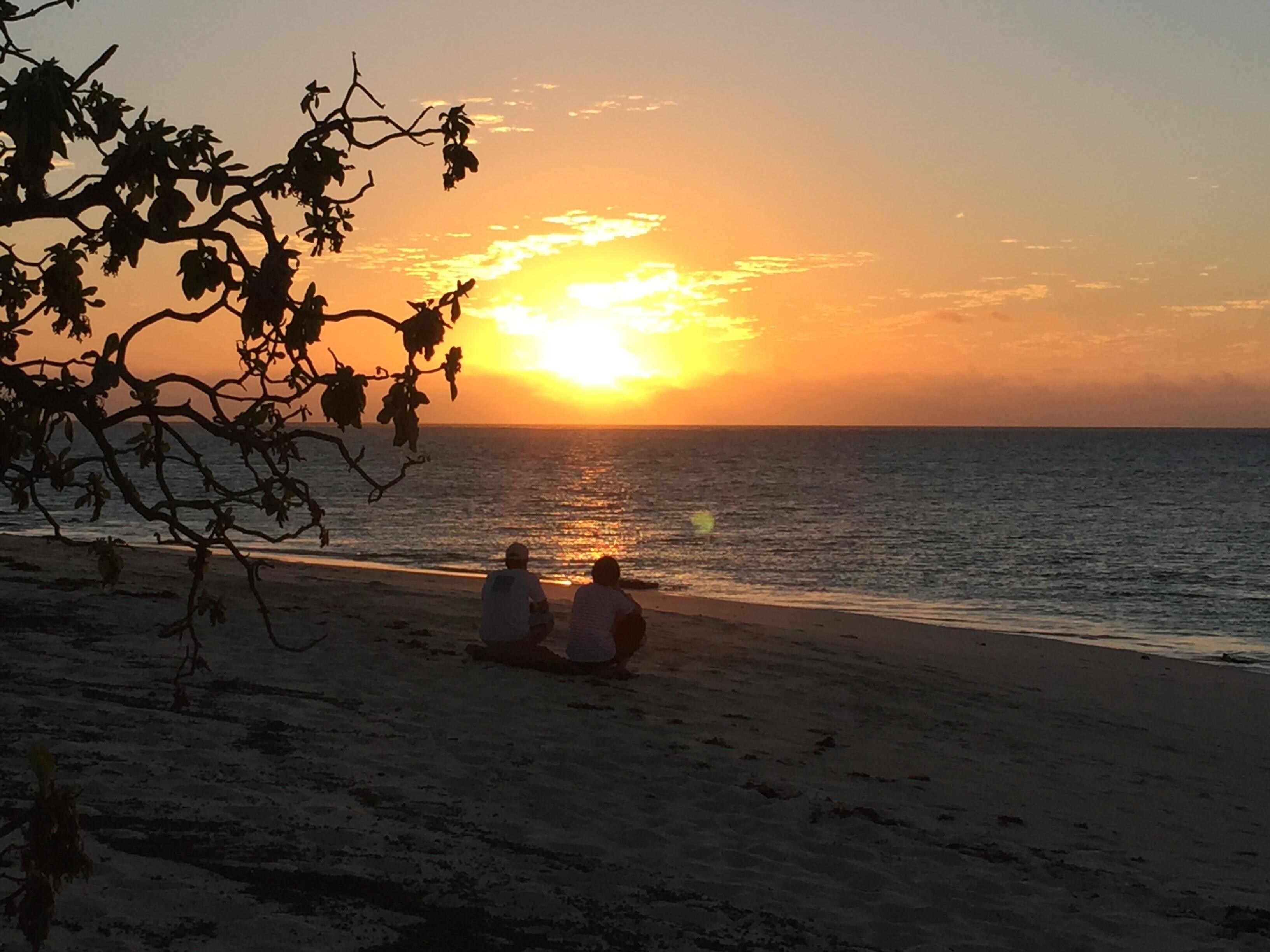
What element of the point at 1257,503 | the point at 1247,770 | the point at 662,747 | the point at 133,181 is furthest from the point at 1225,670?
the point at 1257,503

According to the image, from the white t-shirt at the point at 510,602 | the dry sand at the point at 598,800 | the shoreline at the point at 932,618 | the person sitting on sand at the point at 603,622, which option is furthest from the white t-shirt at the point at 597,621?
the shoreline at the point at 932,618

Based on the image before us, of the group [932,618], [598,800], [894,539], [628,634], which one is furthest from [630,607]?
[894,539]

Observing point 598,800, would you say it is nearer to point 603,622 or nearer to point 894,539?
point 603,622

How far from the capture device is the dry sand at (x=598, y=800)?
6730 mm

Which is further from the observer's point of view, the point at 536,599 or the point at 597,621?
the point at 536,599

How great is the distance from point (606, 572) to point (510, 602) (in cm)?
129

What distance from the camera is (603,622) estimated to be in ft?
43.5

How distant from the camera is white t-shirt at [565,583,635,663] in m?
13.2

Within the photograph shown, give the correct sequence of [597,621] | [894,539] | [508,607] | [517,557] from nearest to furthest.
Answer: [597,621], [517,557], [508,607], [894,539]

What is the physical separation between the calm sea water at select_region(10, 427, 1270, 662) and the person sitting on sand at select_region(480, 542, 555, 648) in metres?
17.9

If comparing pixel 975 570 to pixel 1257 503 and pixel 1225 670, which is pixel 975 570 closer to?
pixel 1225 670

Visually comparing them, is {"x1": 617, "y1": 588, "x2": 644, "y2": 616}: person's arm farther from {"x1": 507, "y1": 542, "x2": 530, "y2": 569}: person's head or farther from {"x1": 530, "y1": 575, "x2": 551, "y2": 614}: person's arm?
{"x1": 507, "y1": 542, "x2": 530, "y2": 569}: person's head

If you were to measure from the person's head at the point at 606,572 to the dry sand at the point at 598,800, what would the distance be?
1205 mm

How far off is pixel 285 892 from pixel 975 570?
3829cm
